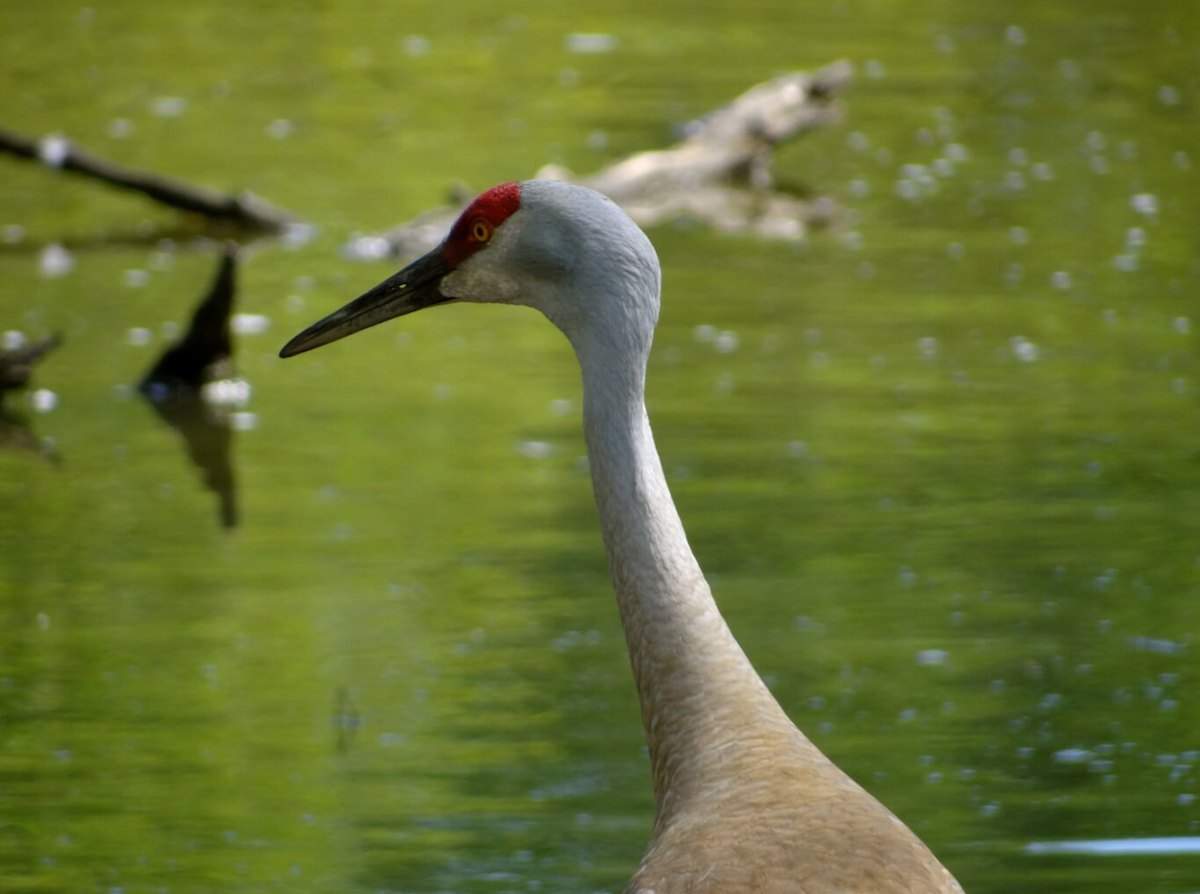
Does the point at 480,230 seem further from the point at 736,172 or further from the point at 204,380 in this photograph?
the point at 736,172

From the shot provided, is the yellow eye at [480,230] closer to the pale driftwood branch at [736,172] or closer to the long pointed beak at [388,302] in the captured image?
the long pointed beak at [388,302]

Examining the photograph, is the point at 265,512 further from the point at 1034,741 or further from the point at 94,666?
the point at 1034,741

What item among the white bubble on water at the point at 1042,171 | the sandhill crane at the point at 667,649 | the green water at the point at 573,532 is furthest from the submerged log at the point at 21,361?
the white bubble on water at the point at 1042,171

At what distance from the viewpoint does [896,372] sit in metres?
9.90

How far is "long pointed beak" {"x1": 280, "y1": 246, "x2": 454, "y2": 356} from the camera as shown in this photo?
170 inches

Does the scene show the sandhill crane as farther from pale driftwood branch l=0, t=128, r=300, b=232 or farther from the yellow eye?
pale driftwood branch l=0, t=128, r=300, b=232

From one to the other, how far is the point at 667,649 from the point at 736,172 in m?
10.7

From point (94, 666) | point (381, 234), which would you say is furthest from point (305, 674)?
point (381, 234)

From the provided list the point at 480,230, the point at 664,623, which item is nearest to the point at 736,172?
the point at 480,230

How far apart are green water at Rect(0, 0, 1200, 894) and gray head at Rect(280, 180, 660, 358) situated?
1.69 meters

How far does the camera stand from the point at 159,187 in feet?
43.2

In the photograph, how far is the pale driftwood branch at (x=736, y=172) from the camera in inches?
524

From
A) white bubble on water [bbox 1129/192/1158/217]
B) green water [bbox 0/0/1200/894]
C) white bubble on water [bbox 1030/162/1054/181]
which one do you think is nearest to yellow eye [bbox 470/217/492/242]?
green water [bbox 0/0/1200/894]

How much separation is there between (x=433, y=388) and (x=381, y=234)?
322 centimetres
